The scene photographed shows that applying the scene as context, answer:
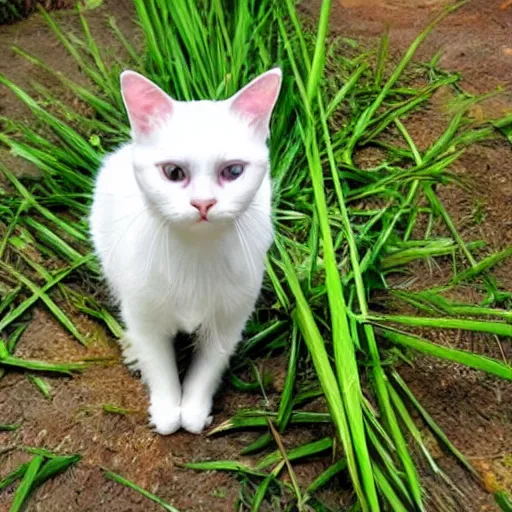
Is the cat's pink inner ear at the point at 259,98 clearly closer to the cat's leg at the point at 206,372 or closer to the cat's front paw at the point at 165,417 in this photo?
the cat's leg at the point at 206,372

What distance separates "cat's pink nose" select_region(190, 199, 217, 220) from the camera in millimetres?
1197

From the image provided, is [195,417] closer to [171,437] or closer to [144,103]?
[171,437]

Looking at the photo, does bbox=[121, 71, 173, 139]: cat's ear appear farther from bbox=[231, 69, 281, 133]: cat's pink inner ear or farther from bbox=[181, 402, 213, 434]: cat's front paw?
bbox=[181, 402, 213, 434]: cat's front paw

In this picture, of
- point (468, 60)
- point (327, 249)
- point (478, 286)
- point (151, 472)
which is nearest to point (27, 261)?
point (151, 472)

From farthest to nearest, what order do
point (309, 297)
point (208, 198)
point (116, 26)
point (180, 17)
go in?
point (116, 26), point (180, 17), point (309, 297), point (208, 198)

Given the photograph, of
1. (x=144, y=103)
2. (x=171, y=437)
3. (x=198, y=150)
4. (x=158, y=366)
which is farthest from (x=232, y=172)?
(x=171, y=437)

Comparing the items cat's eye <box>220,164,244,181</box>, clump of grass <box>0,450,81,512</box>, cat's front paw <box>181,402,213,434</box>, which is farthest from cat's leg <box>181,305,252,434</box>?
cat's eye <box>220,164,244,181</box>

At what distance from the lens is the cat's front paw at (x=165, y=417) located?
1640mm

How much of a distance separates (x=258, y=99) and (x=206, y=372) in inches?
25.9

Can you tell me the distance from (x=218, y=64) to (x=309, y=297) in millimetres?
809

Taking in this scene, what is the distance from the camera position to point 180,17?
2189 mm

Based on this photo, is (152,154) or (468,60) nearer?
(152,154)

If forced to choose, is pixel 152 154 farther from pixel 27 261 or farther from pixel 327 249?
pixel 27 261

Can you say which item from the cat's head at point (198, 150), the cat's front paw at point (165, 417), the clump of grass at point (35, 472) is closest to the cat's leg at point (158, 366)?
the cat's front paw at point (165, 417)
